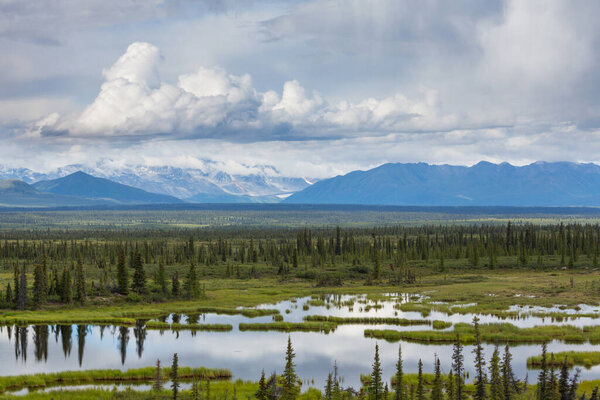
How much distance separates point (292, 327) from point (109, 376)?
25.8 metres

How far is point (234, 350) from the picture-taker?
66.6 m

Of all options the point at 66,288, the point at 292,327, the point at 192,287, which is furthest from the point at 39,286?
the point at 292,327

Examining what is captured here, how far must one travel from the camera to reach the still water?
59344 mm

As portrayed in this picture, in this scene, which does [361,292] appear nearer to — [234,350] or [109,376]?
[234,350]

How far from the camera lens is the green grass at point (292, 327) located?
3027 inches

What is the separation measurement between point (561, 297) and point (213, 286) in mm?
61005

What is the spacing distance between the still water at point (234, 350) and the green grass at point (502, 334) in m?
2.03

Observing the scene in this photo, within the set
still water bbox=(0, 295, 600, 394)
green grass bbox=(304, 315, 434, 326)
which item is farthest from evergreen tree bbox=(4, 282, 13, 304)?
green grass bbox=(304, 315, 434, 326)

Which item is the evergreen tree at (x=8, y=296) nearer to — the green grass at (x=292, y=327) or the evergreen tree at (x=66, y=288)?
the evergreen tree at (x=66, y=288)

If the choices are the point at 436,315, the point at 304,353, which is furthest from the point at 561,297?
the point at 304,353

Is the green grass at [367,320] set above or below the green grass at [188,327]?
above

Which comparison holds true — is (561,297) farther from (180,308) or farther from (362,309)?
(180,308)

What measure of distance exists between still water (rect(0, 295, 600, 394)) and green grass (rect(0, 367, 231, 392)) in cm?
249

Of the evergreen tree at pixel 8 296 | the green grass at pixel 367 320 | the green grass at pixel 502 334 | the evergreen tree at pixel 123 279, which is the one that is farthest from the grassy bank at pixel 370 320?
the evergreen tree at pixel 8 296
